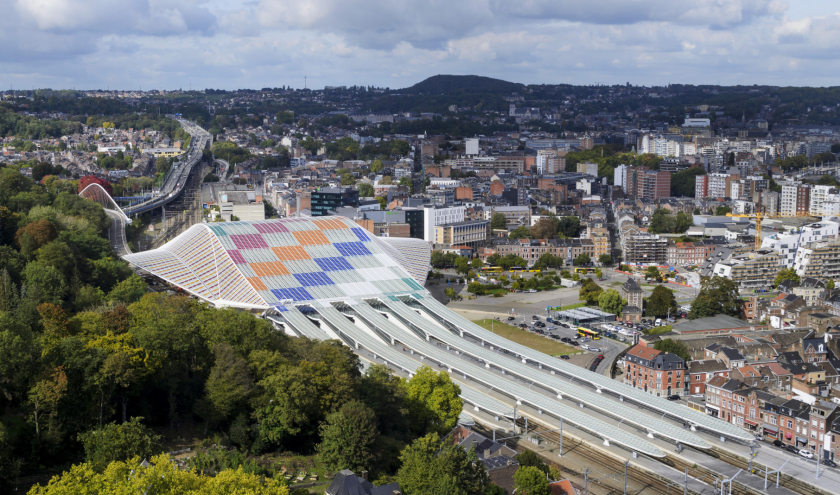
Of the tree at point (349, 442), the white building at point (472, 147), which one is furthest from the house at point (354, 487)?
the white building at point (472, 147)

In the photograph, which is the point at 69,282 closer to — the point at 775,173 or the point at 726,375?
the point at 726,375

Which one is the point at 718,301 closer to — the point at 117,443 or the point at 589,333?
the point at 589,333

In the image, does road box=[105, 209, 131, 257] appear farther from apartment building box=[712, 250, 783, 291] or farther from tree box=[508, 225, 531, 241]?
apartment building box=[712, 250, 783, 291]

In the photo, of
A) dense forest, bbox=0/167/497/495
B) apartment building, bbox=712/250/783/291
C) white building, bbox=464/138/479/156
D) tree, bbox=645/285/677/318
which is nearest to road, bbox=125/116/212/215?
white building, bbox=464/138/479/156

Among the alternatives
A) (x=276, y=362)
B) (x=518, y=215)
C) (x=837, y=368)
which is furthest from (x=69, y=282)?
(x=518, y=215)

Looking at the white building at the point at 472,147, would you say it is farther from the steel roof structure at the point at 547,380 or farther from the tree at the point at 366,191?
the steel roof structure at the point at 547,380

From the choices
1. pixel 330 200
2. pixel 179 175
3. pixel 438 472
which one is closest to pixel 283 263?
pixel 438 472
